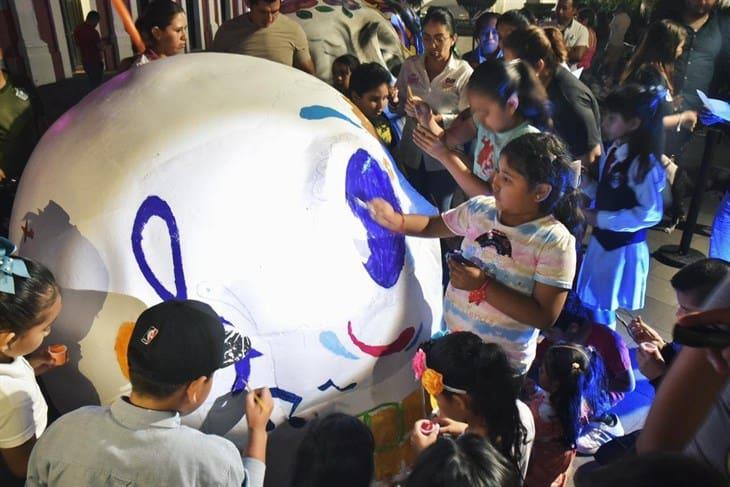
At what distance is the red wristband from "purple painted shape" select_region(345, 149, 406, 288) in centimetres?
25

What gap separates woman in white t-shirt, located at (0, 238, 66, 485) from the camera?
1.58 metres

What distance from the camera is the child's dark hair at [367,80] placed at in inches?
124

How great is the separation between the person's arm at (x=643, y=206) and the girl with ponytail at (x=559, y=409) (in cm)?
89

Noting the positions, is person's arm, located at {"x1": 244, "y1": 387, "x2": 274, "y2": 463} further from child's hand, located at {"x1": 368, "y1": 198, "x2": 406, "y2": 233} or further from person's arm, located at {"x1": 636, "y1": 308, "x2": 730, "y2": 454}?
person's arm, located at {"x1": 636, "y1": 308, "x2": 730, "y2": 454}

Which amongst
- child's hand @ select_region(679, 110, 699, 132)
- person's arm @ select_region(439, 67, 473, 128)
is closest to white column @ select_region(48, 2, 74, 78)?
person's arm @ select_region(439, 67, 473, 128)

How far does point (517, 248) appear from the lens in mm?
1932

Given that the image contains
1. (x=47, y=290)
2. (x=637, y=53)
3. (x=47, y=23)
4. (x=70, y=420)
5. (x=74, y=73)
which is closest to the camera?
(x=70, y=420)

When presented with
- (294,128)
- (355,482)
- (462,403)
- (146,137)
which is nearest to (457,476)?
(355,482)

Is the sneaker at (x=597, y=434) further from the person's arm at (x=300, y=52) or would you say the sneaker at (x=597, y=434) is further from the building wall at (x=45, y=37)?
the building wall at (x=45, y=37)

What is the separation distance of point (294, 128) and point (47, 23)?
10033mm

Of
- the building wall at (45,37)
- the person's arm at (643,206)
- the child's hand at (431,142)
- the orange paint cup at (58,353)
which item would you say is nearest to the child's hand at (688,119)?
the person's arm at (643,206)

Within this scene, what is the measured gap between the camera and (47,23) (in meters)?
10.1

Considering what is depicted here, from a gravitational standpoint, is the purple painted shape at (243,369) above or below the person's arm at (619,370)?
above

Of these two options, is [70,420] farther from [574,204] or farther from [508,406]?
[574,204]
